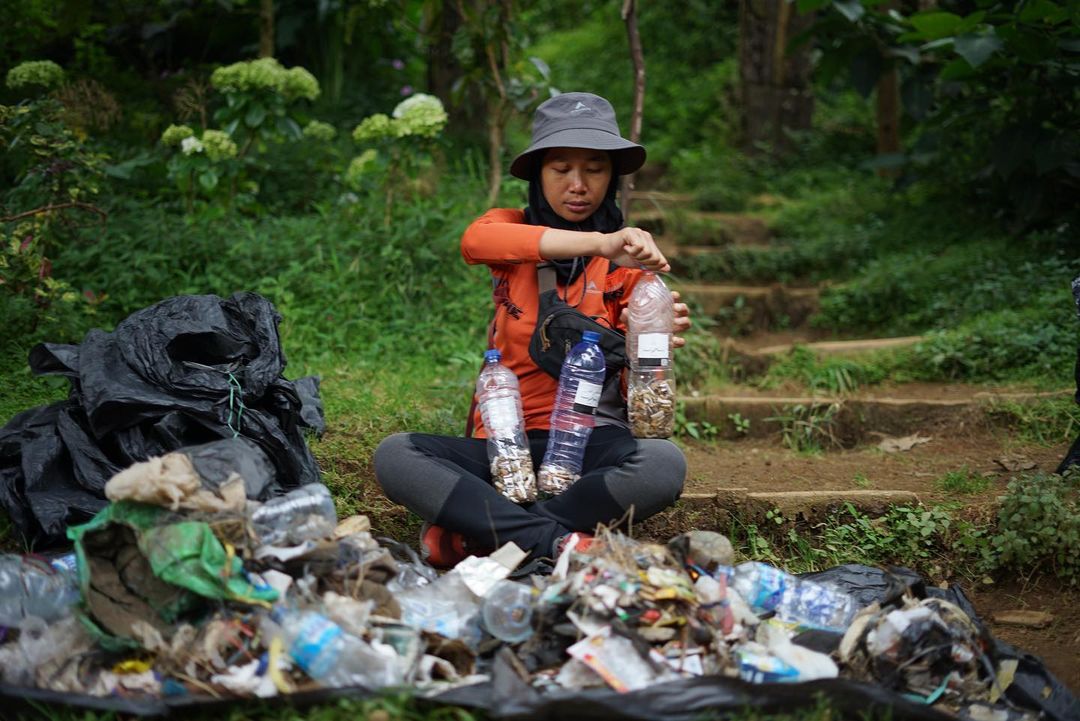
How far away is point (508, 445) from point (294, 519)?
77 centimetres

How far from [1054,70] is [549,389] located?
4.21 m

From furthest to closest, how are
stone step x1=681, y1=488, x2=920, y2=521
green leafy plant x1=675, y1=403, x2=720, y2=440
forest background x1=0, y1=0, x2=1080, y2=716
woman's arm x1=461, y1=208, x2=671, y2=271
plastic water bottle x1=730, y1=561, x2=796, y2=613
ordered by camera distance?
green leafy plant x1=675, y1=403, x2=720, y2=440 < forest background x1=0, y1=0, x2=1080, y2=716 < stone step x1=681, y1=488, x2=920, y2=521 < woman's arm x1=461, y1=208, x2=671, y2=271 < plastic water bottle x1=730, y1=561, x2=796, y2=613

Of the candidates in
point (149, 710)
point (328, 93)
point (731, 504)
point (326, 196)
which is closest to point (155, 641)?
point (149, 710)

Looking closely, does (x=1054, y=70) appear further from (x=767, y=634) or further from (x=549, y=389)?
(x=767, y=634)

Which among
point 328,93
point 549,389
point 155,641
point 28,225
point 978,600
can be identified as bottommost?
point 978,600

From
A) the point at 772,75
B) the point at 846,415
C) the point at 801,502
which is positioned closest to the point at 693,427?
the point at 846,415

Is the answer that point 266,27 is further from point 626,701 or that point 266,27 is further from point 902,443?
point 626,701

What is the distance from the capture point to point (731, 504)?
3.67 metres

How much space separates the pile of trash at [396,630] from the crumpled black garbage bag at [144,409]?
17.4 inches

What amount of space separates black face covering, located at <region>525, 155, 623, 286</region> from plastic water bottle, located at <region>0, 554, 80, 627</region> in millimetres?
1700

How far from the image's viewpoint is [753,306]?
6.63 m

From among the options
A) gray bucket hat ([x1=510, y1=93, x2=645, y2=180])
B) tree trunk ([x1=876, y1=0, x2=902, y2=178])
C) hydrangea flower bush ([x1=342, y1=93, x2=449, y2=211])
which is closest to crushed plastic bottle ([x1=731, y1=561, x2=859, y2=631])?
gray bucket hat ([x1=510, y1=93, x2=645, y2=180])

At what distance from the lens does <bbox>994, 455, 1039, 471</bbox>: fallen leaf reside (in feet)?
13.3

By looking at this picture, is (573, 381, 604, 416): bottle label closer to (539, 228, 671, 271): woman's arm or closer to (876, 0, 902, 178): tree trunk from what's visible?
(539, 228, 671, 271): woman's arm
